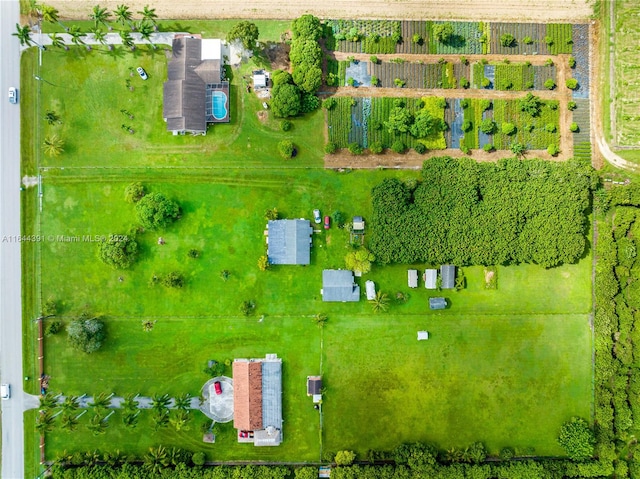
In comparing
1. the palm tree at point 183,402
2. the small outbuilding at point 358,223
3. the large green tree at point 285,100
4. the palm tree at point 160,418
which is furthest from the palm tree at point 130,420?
the large green tree at point 285,100

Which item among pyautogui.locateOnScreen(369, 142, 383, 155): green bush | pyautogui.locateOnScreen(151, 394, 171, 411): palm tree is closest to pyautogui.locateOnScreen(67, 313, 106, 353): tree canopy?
pyautogui.locateOnScreen(151, 394, 171, 411): palm tree

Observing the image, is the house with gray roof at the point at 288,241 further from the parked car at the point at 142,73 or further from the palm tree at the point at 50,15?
the palm tree at the point at 50,15

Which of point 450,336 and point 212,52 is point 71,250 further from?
point 450,336

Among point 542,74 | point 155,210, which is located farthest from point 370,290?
point 542,74

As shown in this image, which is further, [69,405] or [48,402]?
[48,402]

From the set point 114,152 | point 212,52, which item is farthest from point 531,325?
point 114,152

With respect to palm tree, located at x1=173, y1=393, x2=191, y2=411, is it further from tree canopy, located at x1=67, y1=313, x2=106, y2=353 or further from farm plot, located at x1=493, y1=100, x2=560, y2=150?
farm plot, located at x1=493, y1=100, x2=560, y2=150

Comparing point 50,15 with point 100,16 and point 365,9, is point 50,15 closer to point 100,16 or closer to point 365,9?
point 100,16
